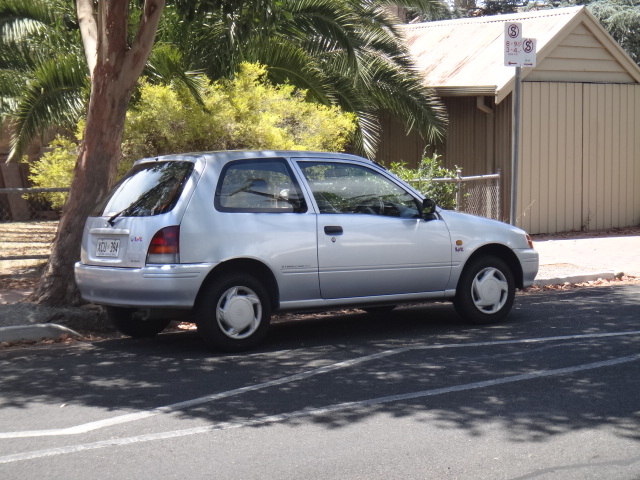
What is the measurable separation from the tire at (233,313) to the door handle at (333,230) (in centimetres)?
78

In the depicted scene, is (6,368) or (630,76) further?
(630,76)

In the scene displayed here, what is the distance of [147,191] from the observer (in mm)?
8258

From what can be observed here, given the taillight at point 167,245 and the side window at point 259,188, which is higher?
the side window at point 259,188

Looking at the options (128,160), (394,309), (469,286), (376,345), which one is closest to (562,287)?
(394,309)

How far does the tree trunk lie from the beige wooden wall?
888cm

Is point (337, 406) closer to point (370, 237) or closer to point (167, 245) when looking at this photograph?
point (167, 245)

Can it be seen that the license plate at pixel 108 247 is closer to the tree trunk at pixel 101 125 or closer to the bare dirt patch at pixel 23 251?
the tree trunk at pixel 101 125

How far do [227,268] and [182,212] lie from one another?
63 centimetres

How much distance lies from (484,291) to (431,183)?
4839 mm

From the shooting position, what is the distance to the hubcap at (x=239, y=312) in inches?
316

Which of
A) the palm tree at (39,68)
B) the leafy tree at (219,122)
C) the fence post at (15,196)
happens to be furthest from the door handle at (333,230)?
the fence post at (15,196)

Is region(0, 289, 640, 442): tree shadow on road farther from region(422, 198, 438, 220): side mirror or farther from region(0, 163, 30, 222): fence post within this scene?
region(0, 163, 30, 222): fence post

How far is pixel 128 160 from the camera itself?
1216 centimetres

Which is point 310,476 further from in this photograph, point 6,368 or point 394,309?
point 394,309
